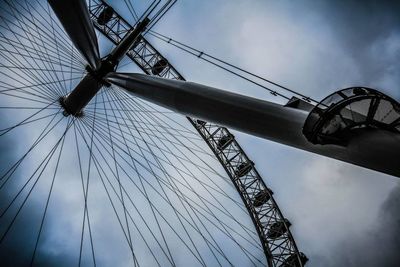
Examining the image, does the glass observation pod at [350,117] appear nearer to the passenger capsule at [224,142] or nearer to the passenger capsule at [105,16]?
the passenger capsule at [224,142]

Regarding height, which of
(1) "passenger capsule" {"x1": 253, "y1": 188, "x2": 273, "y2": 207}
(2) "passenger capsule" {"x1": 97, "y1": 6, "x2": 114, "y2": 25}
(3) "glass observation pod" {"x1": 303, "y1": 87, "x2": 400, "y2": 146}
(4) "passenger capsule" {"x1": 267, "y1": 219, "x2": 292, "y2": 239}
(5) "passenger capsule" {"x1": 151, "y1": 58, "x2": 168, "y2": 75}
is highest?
(2) "passenger capsule" {"x1": 97, "y1": 6, "x2": 114, "y2": 25}

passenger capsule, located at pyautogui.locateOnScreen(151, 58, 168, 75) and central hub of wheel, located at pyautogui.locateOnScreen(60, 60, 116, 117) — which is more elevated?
passenger capsule, located at pyautogui.locateOnScreen(151, 58, 168, 75)

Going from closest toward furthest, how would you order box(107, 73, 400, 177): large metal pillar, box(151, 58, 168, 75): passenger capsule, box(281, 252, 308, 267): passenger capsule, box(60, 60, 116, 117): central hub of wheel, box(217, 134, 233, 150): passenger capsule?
box(107, 73, 400, 177): large metal pillar
box(60, 60, 116, 117): central hub of wheel
box(281, 252, 308, 267): passenger capsule
box(151, 58, 168, 75): passenger capsule
box(217, 134, 233, 150): passenger capsule

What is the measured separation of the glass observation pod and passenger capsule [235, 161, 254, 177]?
16348 mm

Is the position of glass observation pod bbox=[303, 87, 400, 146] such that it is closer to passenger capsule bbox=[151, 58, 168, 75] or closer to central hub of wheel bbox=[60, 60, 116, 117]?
central hub of wheel bbox=[60, 60, 116, 117]

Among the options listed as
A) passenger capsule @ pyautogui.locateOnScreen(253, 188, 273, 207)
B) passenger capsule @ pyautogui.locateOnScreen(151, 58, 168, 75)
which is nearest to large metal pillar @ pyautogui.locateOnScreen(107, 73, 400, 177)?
passenger capsule @ pyautogui.locateOnScreen(151, 58, 168, 75)

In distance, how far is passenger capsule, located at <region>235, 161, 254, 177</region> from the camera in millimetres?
21547

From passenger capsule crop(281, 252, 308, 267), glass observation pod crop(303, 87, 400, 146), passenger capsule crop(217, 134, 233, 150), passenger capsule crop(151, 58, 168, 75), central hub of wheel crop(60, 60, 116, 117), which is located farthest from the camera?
passenger capsule crop(217, 134, 233, 150)

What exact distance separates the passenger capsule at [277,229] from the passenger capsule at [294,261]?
1695 mm

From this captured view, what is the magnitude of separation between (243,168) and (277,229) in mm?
5079

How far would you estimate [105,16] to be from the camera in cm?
2106

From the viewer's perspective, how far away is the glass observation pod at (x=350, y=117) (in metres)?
4.61

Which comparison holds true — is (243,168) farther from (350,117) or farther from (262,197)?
(350,117)

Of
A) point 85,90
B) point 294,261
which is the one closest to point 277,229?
point 294,261
